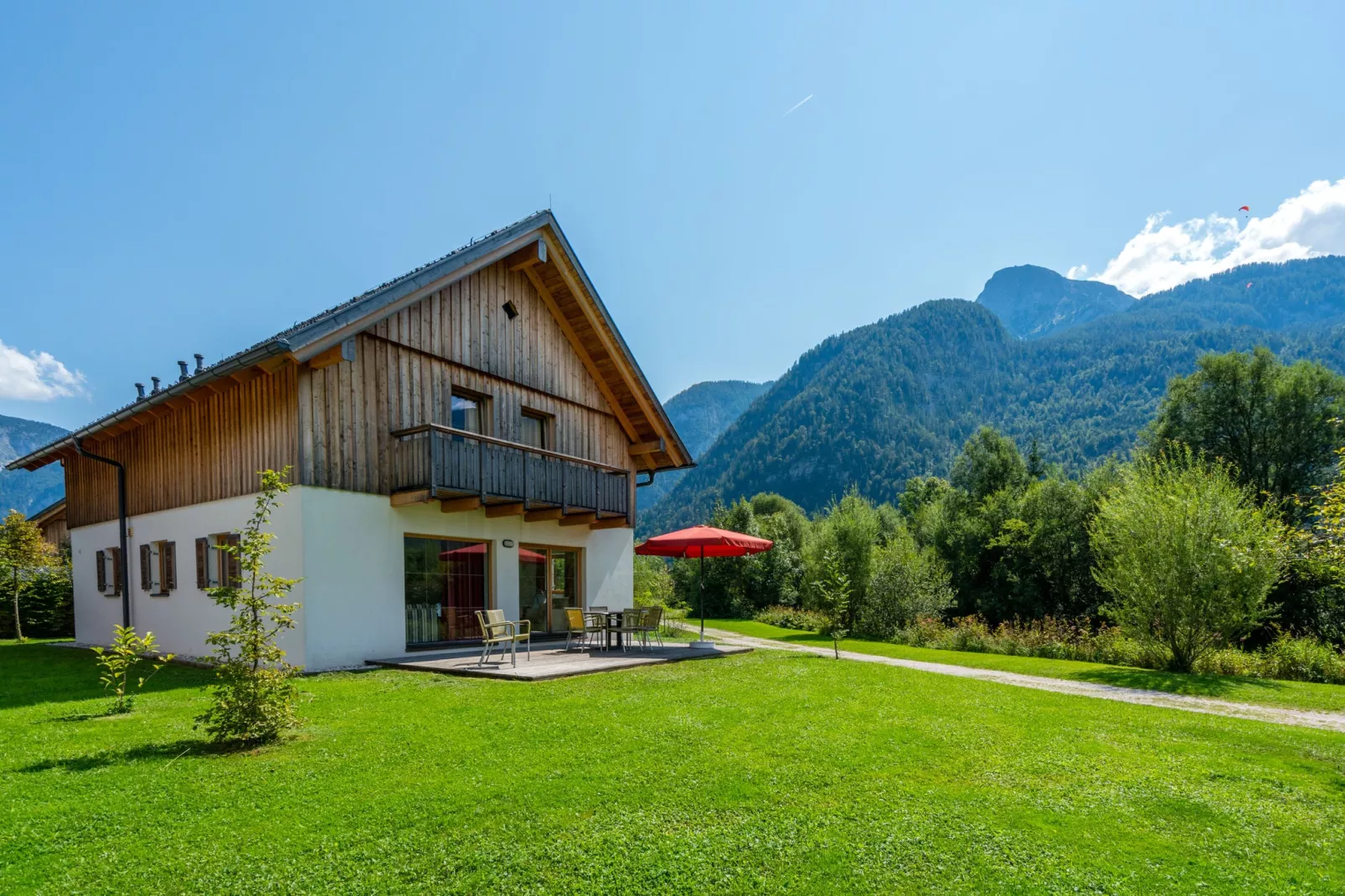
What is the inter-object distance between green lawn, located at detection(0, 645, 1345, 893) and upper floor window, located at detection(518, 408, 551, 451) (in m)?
8.52

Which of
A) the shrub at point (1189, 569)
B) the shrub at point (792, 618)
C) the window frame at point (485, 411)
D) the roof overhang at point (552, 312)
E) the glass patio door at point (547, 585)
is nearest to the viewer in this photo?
the roof overhang at point (552, 312)

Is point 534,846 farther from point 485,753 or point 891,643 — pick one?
point 891,643

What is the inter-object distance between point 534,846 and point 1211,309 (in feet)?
559

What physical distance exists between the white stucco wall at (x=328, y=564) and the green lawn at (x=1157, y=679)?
30.1 ft

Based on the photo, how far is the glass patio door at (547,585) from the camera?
52.4ft

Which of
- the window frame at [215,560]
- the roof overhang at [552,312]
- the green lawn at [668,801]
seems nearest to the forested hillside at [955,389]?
the roof overhang at [552,312]

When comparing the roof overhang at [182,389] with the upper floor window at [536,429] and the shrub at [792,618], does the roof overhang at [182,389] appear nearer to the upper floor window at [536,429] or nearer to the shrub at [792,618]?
the upper floor window at [536,429]

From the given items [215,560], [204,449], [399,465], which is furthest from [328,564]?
[204,449]

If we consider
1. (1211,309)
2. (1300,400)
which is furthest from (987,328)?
(1300,400)

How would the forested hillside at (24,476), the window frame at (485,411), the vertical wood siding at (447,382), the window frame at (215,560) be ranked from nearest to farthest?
1. the vertical wood siding at (447,382)
2. the window frame at (215,560)
3. the window frame at (485,411)
4. the forested hillside at (24,476)

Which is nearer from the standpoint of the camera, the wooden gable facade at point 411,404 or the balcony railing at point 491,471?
the wooden gable facade at point 411,404

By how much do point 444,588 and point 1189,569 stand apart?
14.6 metres

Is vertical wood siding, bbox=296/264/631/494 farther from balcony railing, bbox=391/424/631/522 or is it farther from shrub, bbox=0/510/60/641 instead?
shrub, bbox=0/510/60/641

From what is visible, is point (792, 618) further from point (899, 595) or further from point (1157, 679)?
point (1157, 679)
